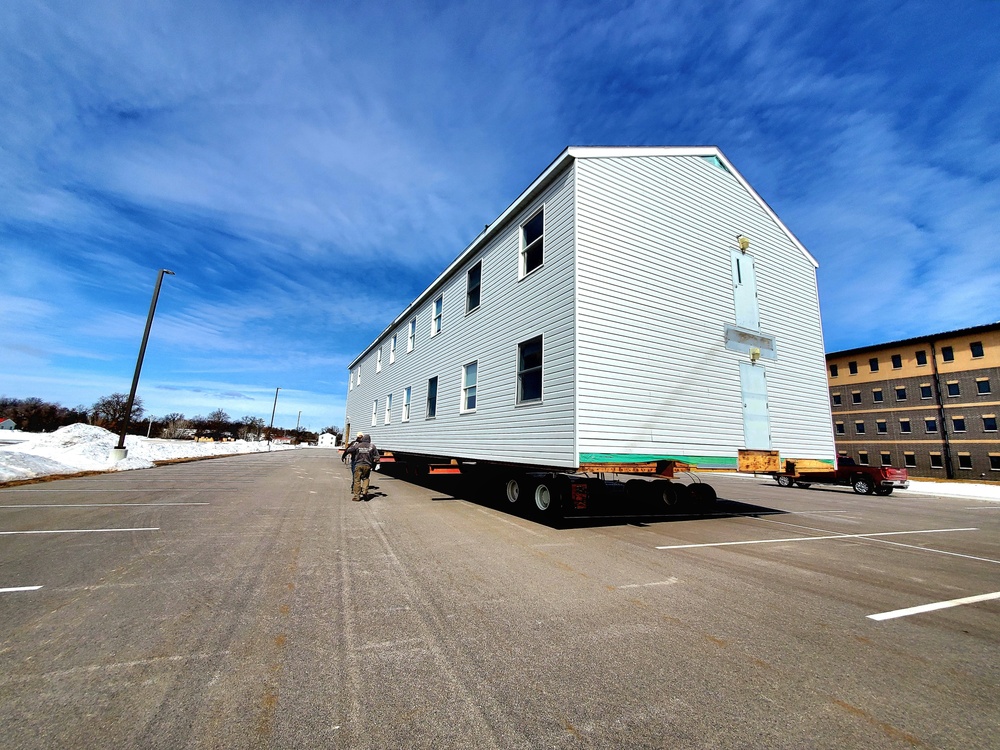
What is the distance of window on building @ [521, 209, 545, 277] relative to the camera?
34.5 ft

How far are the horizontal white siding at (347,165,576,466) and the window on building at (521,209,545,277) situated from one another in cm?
21

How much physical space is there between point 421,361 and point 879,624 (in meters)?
15.1

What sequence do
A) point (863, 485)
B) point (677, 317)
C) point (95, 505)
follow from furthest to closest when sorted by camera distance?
1. point (863, 485)
2. point (677, 317)
3. point (95, 505)

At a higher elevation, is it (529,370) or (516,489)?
(529,370)

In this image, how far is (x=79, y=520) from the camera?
23.6ft

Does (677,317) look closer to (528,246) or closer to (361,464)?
(528,246)

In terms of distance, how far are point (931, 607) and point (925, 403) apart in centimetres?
4705

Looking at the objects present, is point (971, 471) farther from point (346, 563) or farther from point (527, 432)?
→ point (346, 563)

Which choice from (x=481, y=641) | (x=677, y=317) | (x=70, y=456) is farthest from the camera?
(x=70, y=456)

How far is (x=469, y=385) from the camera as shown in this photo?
42.1ft

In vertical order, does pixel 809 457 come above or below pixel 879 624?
above

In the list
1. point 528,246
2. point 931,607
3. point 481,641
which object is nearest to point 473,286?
point 528,246

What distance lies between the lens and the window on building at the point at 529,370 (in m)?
9.74

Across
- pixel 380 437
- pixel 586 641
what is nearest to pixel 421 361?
pixel 380 437
